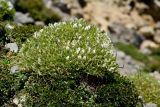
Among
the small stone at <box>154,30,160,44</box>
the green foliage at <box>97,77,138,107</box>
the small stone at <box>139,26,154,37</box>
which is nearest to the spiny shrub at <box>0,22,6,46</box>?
the green foliage at <box>97,77,138,107</box>

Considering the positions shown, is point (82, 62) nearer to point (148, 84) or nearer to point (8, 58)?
point (8, 58)

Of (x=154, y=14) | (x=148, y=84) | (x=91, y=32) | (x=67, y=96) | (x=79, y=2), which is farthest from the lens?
(x=154, y=14)

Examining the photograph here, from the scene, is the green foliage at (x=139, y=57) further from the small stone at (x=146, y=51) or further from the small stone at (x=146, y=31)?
the small stone at (x=146, y=31)

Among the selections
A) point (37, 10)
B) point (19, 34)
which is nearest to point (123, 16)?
point (37, 10)

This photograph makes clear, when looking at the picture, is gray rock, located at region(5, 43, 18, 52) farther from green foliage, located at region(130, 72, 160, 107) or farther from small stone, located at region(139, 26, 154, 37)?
small stone, located at region(139, 26, 154, 37)

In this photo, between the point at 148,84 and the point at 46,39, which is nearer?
the point at 46,39

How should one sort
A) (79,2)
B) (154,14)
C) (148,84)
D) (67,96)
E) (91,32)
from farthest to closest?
(154,14)
(79,2)
(148,84)
(91,32)
(67,96)

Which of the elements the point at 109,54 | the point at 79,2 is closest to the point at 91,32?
the point at 109,54

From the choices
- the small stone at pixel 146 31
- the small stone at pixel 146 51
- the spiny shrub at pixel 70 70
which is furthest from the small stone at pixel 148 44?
the spiny shrub at pixel 70 70
